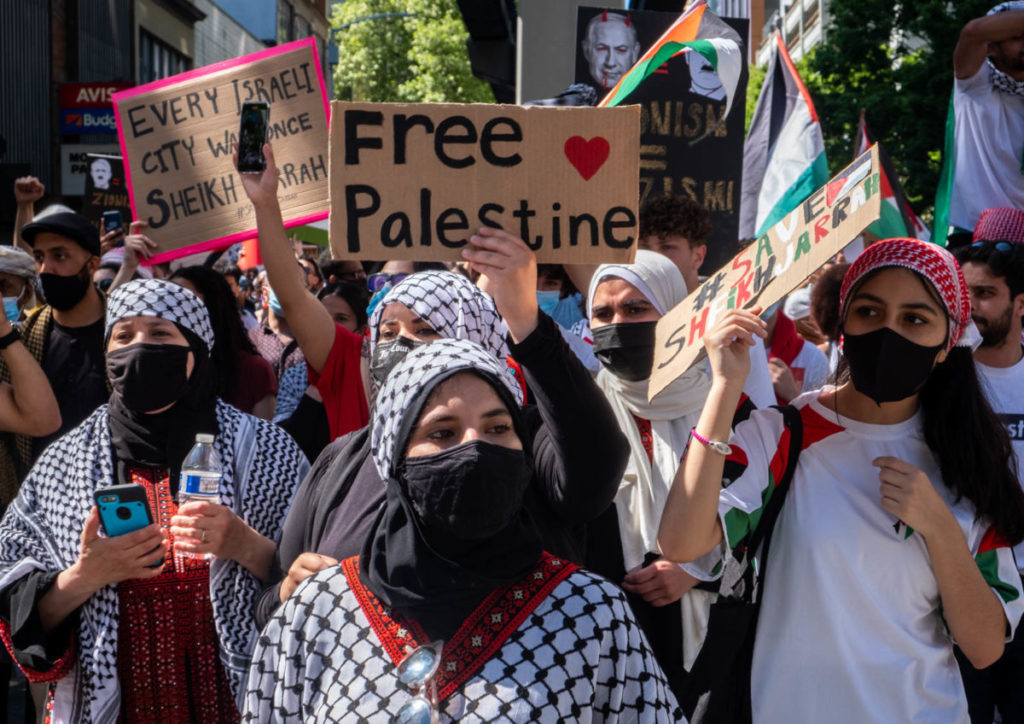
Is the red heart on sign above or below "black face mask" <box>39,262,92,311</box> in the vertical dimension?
above

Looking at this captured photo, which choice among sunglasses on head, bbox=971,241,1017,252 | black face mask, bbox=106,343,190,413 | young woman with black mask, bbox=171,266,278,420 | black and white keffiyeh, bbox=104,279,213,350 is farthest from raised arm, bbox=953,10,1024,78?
black face mask, bbox=106,343,190,413

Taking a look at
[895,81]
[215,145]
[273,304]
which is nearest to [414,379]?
[215,145]

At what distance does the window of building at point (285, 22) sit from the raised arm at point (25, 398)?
1337 inches

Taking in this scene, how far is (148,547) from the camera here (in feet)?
9.83

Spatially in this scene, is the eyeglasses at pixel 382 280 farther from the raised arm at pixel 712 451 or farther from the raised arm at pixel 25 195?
the raised arm at pixel 712 451

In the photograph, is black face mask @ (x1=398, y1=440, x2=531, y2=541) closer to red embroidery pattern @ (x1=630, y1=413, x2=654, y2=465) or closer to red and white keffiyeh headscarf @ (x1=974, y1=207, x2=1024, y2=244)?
red embroidery pattern @ (x1=630, y1=413, x2=654, y2=465)

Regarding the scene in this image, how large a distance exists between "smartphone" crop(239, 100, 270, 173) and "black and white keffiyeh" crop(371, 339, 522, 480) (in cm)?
177

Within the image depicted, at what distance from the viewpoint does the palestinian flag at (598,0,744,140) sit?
422 centimetres

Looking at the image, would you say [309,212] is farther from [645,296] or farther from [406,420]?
[406,420]

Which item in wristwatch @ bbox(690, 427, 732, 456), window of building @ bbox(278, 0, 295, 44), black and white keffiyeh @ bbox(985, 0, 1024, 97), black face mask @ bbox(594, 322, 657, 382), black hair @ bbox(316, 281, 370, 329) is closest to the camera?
wristwatch @ bbox(690, 427, 732, 456)

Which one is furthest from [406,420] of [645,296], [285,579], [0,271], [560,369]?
[0,271]

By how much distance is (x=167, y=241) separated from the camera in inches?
178

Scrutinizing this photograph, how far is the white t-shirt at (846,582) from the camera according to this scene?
2.66m

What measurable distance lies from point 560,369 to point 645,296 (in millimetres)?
1069
